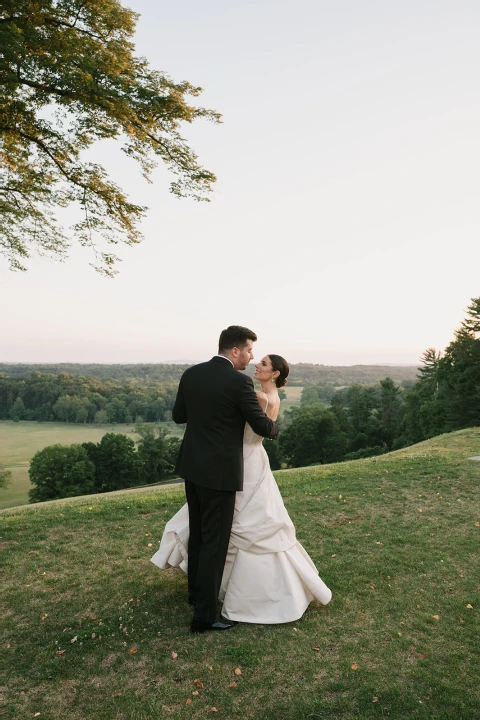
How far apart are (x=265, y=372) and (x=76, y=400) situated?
293 ft

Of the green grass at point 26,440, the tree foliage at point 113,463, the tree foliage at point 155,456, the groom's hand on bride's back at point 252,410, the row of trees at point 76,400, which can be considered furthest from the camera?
the row of trees at point 76,400

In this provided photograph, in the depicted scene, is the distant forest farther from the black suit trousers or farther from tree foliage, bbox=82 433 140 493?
the black suit trousers

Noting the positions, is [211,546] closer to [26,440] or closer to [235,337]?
[235,337]

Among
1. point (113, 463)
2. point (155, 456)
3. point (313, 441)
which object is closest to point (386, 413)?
point (313, 441)

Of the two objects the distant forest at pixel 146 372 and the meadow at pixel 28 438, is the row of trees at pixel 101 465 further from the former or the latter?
the distant forest at pixel 146 372

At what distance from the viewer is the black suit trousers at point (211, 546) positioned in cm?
456

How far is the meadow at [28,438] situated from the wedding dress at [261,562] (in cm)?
4134

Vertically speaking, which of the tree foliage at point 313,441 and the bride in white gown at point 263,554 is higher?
the bride in white gown at point 263,554

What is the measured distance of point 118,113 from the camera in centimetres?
795

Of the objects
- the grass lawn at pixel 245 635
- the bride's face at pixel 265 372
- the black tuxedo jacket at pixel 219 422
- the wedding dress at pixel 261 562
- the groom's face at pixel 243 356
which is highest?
the groom's face at pixel 243 356

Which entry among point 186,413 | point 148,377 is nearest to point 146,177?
point 186,413

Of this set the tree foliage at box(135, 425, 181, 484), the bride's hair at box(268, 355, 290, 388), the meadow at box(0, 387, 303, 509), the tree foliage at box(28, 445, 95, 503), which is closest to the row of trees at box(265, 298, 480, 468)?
the meadow at box(0, 387, 303, 509)

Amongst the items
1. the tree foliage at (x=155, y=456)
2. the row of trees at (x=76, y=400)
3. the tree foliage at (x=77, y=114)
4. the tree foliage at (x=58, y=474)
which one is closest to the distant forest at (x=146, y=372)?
the row of trees at (x=76, y=400)

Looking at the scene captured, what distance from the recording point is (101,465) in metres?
51.6
